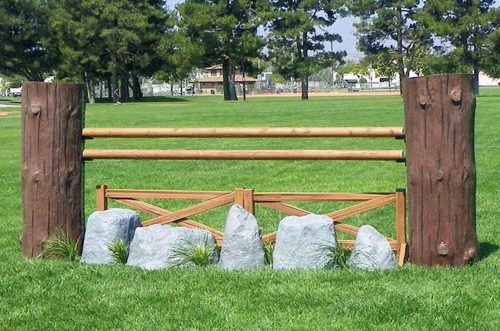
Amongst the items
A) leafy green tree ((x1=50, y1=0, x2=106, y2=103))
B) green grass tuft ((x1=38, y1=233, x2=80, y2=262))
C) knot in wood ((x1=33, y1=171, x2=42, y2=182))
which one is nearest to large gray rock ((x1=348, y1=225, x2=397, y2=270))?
green grass tuft ((x1=38, y1=233, x2=80, y2=262))

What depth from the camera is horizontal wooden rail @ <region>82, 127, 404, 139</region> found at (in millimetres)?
7145

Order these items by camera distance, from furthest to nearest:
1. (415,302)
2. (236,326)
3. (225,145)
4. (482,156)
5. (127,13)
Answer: (127,13), (225,145), (482,156), (415,302), (236,326)

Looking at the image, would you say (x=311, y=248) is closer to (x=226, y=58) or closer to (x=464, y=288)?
(x=464, y=288)

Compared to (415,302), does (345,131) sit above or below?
above

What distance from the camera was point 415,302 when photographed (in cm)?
593

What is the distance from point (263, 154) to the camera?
7.31 meters

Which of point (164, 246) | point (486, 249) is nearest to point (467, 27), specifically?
point (486, 249)

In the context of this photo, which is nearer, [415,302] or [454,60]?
[415,302]

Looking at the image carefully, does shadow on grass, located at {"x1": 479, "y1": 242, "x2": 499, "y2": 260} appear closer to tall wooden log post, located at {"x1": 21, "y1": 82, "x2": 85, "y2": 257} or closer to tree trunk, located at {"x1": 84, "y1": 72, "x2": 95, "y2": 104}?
tall wooden log post, located at {"x1": 21, "y1": 82, "x2": 85, "y2": 257}

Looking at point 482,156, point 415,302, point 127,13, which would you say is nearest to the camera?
point 415,302

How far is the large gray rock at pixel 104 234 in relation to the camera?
24.3ft

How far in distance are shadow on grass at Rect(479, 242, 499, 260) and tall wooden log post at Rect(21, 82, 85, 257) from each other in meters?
3.43

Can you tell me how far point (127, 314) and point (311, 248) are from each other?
68.8 inches

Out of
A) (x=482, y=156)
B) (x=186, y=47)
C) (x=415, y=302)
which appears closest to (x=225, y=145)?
(x=482, y=156)
